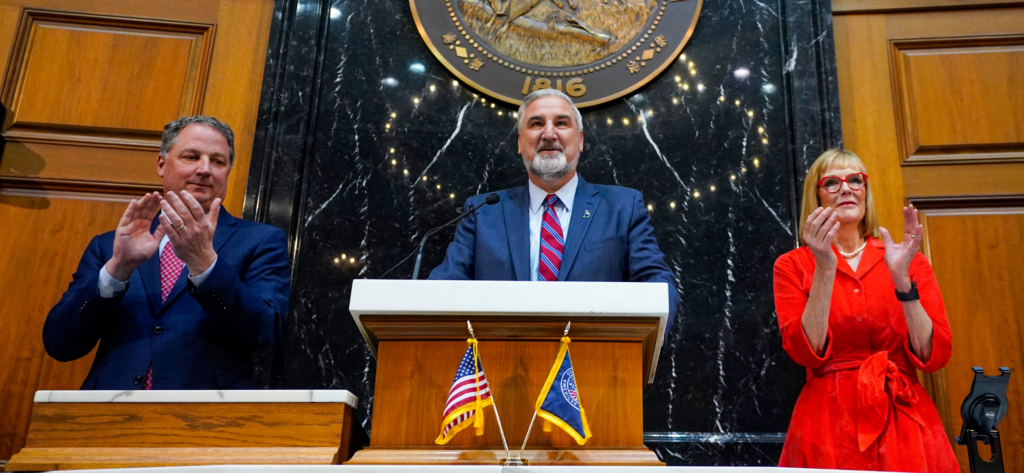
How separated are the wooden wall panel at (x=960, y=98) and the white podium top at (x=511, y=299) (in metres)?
2.40

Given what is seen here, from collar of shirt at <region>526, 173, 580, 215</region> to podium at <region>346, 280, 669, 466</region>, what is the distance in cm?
112

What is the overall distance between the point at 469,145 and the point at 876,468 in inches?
81.0

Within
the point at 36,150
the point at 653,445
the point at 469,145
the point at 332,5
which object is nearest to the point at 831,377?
the point at 653,445

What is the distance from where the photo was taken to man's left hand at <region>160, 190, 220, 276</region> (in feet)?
6.93

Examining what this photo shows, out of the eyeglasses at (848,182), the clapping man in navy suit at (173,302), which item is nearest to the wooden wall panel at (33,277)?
the clapping man in navy suit at (173,302)

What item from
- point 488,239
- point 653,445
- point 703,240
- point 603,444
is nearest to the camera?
point 603,444

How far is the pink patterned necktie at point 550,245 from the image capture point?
2594mm

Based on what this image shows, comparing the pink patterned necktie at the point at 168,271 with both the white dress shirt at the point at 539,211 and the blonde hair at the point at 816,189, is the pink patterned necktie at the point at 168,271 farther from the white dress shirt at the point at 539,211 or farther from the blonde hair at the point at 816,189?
the blonde hair at the point at 816,189

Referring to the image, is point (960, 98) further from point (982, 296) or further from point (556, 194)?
point (556, 194)

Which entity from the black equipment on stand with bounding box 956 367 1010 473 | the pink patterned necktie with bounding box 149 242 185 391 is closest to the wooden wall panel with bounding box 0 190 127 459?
the pink patterned necktie with bounding box 149 242 185 391

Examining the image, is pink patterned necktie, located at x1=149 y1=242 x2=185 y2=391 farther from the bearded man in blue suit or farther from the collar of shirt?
the collar of shirt

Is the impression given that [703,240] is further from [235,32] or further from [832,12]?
[235,32]

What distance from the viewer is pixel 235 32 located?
3.80 m

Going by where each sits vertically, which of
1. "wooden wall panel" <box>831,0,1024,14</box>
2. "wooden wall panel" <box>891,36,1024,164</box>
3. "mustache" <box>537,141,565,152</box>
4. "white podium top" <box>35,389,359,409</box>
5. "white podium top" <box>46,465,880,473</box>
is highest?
"wooden wall panel" <box>831,0,1024,14</box>
